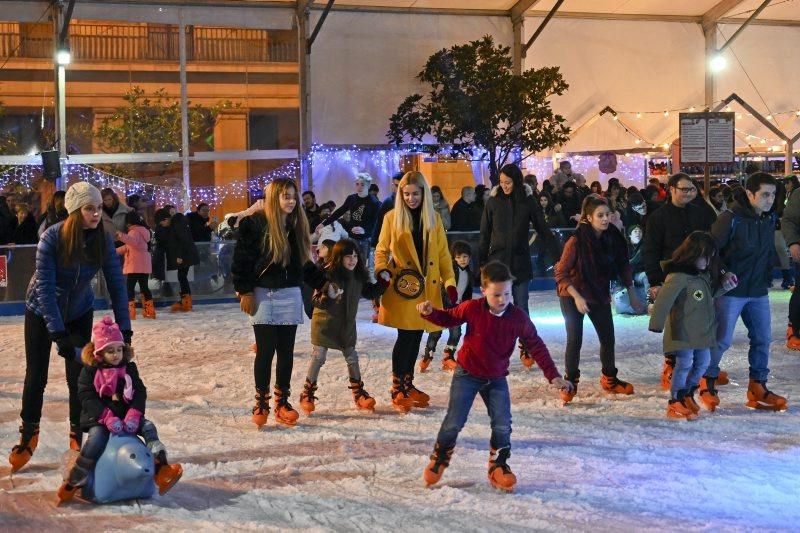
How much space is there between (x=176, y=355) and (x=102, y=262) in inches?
174

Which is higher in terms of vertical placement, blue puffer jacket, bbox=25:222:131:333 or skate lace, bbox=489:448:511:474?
blue puffer jacket, bbox=25:222:131:333

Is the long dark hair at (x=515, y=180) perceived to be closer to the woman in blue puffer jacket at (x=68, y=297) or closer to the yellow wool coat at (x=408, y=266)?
the yellow wool coat at (x=408, y=266)

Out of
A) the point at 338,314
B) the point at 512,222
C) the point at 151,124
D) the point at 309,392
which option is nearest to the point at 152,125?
the point at 151,124

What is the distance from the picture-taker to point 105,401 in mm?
4906

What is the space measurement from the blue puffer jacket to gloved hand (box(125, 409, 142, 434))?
2.05 ft

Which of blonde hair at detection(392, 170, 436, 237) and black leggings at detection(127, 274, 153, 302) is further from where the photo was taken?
black leggings at detection(127, 274, 153, 302)

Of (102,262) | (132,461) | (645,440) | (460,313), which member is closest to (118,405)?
(132,461)

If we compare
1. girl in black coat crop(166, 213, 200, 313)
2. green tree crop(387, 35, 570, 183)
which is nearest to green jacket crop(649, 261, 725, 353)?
girl in black coat crop(166, 213, 200, 313)

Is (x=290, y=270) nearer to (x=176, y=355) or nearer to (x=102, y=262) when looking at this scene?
(x=102, y=262)

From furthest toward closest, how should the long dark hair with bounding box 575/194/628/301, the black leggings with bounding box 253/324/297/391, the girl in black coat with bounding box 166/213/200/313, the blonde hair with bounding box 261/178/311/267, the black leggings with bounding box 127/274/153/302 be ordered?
the girl in black coat with bounding box 166/213/200/313 → the black leggings with bounding box 127/274/153/302 → the long dark hair with bounding box 575/194/628/301 → the black leggings with bounding box 253/324/297/391 → the blonde hair with bounding box 261/178/311/267

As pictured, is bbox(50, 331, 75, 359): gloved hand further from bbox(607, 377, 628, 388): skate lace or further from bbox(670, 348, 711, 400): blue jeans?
bbox(607, 377, 628, 388): skate lace

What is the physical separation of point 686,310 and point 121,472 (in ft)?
11.5

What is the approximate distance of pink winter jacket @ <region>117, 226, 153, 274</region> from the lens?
12766 millimetres

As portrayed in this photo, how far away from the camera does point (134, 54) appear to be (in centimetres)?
1983
